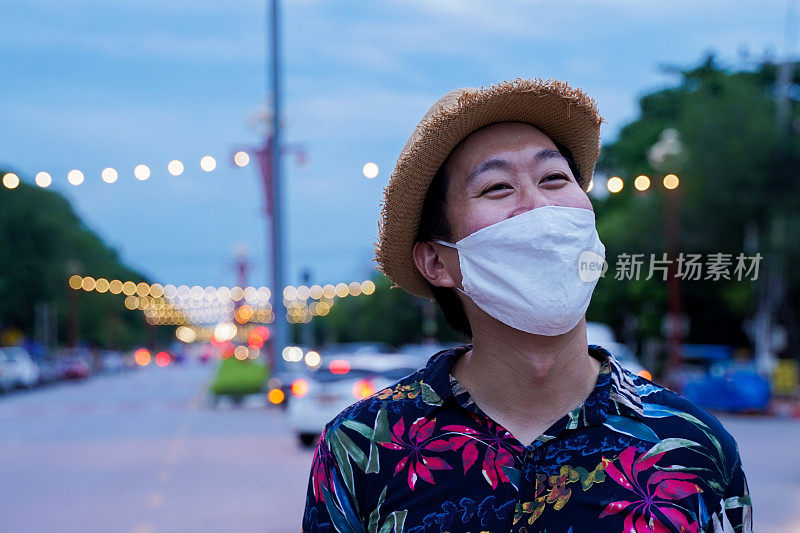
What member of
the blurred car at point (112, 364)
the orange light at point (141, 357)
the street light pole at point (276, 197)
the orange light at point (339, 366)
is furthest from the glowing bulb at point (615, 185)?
the orange light at point (141, 357)

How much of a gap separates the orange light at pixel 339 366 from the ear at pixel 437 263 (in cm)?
1351

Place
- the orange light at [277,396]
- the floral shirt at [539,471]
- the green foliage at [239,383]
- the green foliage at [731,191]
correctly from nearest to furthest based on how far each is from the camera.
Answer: the floral shirt at [539,471], the orange light at [277,396], the green foliage at [239,383], the green foliage at [731,191]

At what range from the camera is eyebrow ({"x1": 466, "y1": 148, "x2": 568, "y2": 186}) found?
7.63 feet

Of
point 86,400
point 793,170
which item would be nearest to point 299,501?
point 793,170

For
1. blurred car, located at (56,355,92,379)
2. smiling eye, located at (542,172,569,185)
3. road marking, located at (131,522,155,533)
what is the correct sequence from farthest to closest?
blurred car, located at (56,355,92,379), road marking, located at (131,522,155,533), smiling eye, located at (542,172,569,185)

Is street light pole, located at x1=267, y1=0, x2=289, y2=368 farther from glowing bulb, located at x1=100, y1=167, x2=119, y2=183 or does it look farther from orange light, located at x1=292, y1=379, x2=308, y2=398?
glowing bulb, located at x1=100, y1=167, x2=119, y2=183

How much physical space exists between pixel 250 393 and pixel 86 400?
7.85 m

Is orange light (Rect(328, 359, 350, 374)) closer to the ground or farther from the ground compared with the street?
farther from the ground

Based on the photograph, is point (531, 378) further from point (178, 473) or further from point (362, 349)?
point (362, 349)

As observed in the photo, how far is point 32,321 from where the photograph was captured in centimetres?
7081

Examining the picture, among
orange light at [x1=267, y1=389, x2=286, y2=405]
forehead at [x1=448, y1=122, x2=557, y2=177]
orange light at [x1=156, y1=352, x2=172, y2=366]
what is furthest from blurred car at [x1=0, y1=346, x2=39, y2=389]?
orange light at [x1=156, y1=352, x2=172, y2=366]

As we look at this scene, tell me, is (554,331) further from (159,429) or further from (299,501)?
(159,429)

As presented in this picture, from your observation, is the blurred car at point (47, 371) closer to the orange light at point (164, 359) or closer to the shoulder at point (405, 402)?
the shoulder at point (405, 402)

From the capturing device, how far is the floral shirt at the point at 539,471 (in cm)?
205
